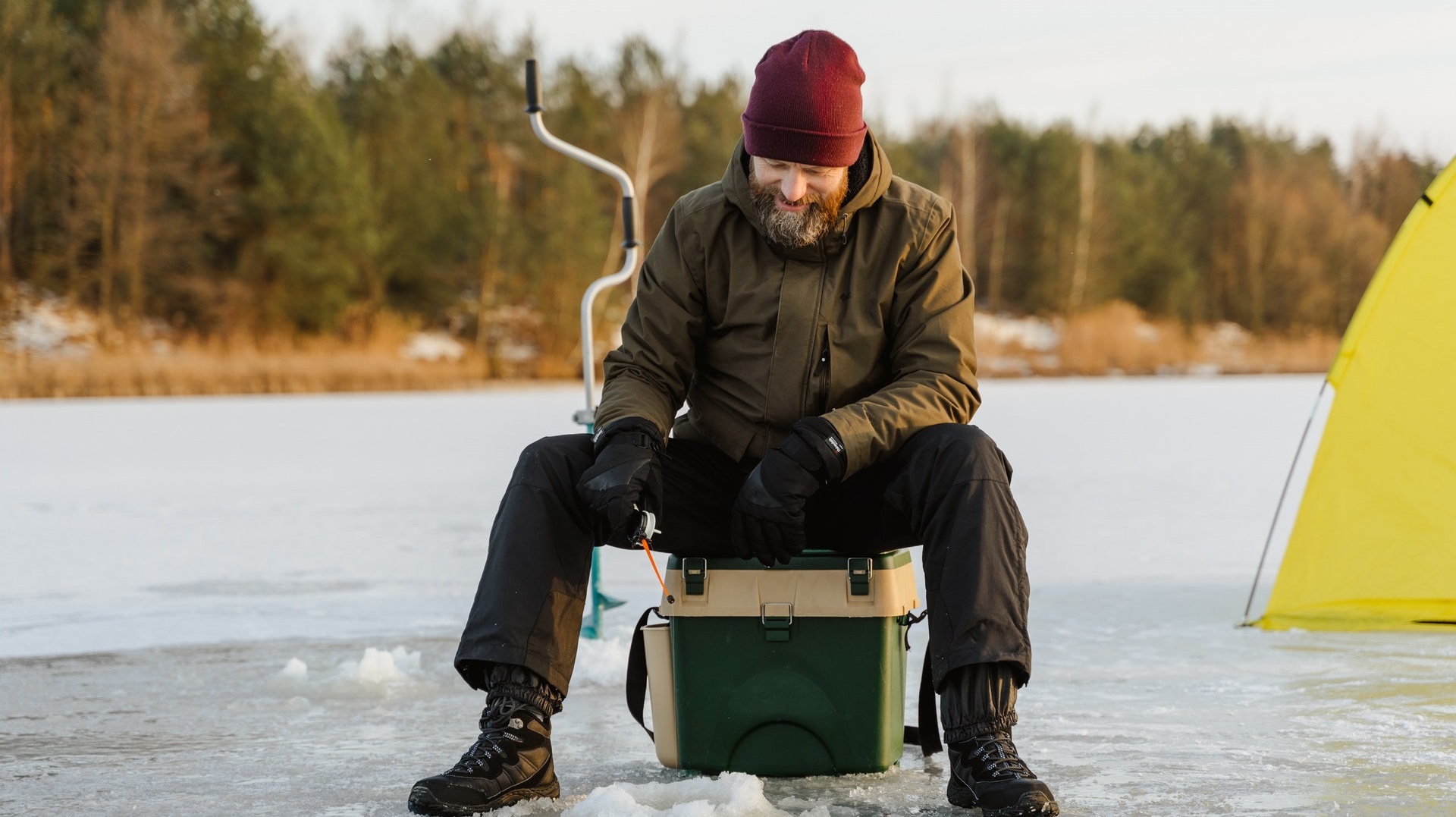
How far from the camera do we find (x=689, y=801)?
189 centimetres

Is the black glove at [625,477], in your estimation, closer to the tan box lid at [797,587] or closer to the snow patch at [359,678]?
the tan box lid at [797,587]

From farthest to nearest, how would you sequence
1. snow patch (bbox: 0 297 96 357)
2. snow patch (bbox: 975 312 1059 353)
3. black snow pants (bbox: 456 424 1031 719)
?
snow patch (bbox: 975 312 1059 353) < snow patch (bbox: 0 297 96 357) < black snow pants (bbox: 456 424 1031 719)

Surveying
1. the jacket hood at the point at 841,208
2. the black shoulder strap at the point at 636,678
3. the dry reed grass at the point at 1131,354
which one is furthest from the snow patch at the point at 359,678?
the dry reed grass at the point at 1131,354

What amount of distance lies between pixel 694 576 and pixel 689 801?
320 millimetres

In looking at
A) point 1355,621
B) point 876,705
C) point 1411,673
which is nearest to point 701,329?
point 876,705

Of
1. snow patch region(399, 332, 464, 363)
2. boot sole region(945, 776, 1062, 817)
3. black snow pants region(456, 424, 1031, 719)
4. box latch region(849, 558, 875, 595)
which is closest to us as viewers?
boot sole region(945, 776, 1062, 817)

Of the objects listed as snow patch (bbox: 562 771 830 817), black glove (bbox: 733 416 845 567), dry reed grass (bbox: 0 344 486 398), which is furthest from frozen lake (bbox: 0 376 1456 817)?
dry reed grass (bbox: 0 344 486 398)

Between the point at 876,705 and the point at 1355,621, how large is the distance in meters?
1.81

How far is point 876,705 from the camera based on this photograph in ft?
6.59

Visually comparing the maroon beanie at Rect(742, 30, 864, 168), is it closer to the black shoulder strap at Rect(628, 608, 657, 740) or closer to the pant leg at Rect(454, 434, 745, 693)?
the pant leg at Rect(454, 434, 745, 693)

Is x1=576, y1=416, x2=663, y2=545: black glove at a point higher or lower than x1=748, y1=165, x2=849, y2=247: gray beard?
lower

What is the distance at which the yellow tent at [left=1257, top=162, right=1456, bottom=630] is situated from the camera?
124 inches

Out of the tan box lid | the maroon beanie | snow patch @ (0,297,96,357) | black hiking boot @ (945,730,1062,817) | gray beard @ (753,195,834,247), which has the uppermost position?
the maroon beanie

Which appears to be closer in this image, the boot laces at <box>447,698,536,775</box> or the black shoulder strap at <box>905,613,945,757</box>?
the boot laces at <box>447,698,536,775</box>
